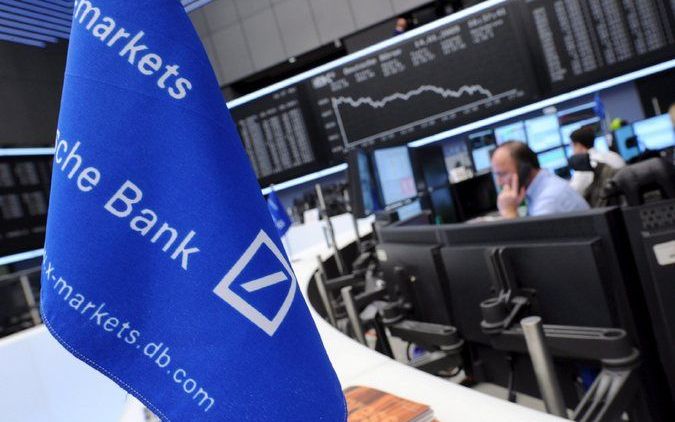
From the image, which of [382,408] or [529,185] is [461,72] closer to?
[529,185]

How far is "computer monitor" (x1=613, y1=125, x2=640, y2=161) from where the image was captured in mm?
4219

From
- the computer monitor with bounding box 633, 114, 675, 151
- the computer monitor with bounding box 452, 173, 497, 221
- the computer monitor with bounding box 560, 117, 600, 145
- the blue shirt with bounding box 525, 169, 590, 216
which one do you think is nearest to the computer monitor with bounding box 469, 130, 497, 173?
the computer monitor with bounding box 452, 173, 497, 221

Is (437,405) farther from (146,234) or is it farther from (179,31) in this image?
(179,31)

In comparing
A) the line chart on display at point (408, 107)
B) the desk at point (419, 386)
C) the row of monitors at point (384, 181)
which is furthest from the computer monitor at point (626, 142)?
the desk at point (419, 386)

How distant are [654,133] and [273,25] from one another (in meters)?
3.81

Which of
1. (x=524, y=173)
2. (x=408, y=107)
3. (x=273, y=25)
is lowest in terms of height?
(x=524, y=173)

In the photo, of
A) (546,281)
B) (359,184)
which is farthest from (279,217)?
(546,281)

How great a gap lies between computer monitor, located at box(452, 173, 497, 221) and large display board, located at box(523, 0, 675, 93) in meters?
1.19

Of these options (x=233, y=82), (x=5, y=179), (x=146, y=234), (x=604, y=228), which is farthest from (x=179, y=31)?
(x=233, y=82)

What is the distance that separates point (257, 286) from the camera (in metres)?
0.56

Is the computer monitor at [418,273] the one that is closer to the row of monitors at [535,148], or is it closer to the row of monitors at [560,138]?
the row of monitors at [535,148]

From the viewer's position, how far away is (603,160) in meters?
3.07

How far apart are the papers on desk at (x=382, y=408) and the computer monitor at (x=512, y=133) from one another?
3893 mm

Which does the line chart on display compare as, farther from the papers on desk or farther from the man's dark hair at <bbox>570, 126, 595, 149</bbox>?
the papers on desk
